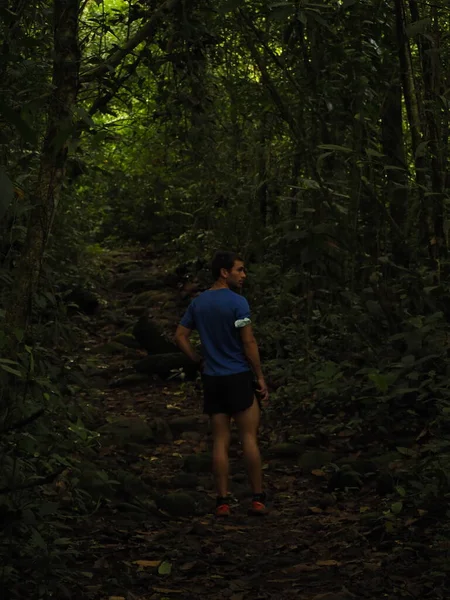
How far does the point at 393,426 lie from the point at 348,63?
10.3 feet

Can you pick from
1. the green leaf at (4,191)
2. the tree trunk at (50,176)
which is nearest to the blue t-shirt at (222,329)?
the tree trunk at (50,176)

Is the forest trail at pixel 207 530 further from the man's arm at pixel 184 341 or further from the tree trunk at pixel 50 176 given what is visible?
the tree trunk at pixel 50 176

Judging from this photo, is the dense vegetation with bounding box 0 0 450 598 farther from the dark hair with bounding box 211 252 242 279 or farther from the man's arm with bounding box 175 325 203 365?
the dark hair with bounding box 211 252 242 279

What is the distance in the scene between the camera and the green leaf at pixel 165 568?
200 inches

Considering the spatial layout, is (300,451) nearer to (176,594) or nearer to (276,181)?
(176,594)

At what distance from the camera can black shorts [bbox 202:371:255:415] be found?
6.70m

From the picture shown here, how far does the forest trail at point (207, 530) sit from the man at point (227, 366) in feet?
1.14

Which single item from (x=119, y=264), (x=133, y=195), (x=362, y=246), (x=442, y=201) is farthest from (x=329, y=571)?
(x=133, y=195)

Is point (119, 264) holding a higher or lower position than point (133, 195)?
lower

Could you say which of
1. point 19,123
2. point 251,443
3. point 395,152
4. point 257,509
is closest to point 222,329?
point 251,443

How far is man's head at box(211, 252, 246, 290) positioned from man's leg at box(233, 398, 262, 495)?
2.98ft

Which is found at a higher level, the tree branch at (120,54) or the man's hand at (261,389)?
the tree branch at (120,54)

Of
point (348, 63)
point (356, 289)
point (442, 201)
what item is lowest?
point (356, 289)

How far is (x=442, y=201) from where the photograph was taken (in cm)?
779
